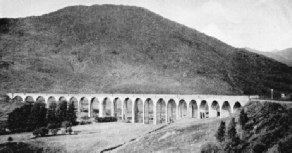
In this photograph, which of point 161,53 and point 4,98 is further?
point 161,53

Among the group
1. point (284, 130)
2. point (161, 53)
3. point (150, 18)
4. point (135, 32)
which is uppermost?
point (150, 18)

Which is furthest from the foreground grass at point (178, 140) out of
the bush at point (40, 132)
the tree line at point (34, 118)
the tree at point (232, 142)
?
the tree line at point (34, 118)

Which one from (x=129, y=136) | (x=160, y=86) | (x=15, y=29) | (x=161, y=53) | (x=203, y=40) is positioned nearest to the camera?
(x=129, y=136)

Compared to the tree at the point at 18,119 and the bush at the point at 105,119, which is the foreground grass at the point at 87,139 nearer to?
the tree at the point at 18,119

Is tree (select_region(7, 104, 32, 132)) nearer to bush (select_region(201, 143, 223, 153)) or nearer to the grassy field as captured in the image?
the grassy field

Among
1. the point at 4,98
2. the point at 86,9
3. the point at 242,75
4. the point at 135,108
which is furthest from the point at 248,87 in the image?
the point at 86,9

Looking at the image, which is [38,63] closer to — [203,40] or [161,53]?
[161,53]

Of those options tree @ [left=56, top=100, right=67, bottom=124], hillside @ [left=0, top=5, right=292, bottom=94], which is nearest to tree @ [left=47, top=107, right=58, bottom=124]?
tree @ [left=56, top=100, right=67, bottom=124]
